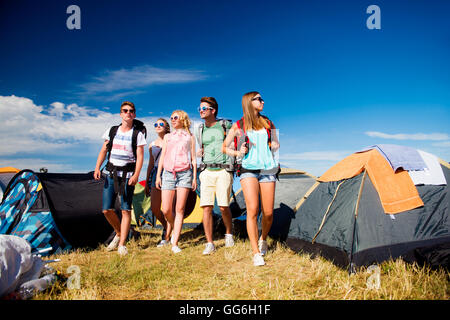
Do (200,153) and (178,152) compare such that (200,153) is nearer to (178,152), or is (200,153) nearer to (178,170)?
(178,152)

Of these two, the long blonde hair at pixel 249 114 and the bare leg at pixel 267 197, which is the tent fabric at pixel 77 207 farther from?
the long blonde hair at pixel 249 114

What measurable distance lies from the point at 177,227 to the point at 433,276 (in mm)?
3598

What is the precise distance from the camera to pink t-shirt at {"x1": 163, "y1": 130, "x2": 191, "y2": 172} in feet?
16.5

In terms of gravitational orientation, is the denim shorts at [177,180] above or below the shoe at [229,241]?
above

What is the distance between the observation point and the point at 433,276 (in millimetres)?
3359

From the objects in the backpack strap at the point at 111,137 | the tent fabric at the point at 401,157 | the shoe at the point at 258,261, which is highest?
the backpack strap at the point at 111,137

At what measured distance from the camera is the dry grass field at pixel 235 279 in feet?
10.0

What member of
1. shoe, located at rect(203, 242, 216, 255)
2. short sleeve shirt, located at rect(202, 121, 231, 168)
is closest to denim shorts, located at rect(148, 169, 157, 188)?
short sleeve shirt, located at rect(202, 121, 231, 168)

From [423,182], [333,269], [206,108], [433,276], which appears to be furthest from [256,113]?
[433,276]

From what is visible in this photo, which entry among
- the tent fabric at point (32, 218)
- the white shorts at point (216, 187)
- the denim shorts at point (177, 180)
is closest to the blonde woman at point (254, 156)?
the white shorts at point (216, 187)

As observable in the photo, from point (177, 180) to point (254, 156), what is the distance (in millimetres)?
1528

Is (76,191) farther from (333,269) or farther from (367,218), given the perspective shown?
(367,218)

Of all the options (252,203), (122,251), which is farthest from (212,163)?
(122,251)
